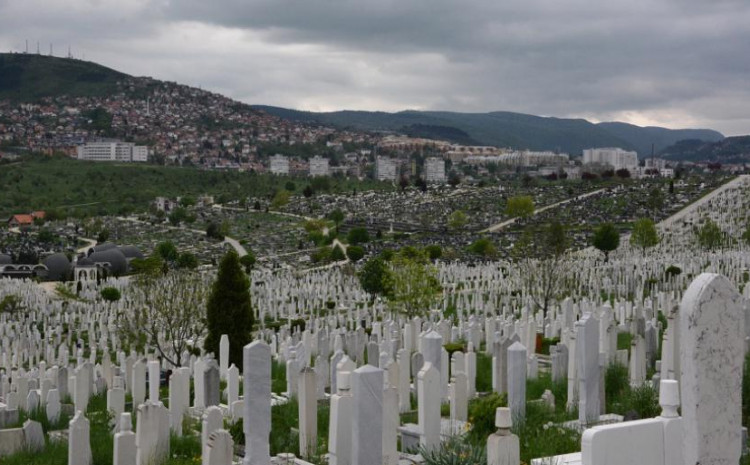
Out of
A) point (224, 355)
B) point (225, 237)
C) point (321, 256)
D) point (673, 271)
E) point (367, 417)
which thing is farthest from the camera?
point (225, 237)

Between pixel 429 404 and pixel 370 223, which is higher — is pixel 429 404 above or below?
above

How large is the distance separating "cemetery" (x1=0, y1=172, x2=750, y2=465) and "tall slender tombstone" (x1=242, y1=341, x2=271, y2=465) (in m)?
0.02

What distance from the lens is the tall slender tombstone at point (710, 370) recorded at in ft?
20.7

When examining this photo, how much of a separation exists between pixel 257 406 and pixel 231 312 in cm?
1204

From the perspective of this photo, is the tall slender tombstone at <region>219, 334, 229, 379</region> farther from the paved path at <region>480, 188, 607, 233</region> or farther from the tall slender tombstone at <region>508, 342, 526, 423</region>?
the paved path at <region>480, 188, 607, 233</region>

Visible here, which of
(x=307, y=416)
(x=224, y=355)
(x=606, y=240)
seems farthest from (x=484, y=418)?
(x=606, y=240)

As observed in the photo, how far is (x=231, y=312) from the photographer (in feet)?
67.6

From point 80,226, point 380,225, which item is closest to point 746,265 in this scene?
point 380,225

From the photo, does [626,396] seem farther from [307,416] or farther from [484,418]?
[307,416]

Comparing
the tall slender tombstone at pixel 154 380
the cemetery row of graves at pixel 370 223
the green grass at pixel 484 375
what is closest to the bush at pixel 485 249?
the cemetery row of graves at pixel 370 223

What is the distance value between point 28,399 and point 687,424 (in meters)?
12.0

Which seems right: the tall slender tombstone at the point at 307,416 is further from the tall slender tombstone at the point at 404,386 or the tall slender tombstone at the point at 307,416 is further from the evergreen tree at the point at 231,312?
the evergreen tree at the point at 231,312

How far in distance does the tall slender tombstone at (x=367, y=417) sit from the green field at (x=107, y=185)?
10093 centimetres

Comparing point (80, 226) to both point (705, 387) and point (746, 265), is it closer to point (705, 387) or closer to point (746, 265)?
point (746, 265)
